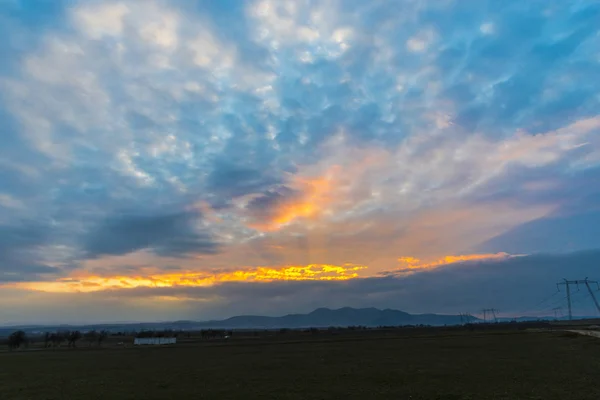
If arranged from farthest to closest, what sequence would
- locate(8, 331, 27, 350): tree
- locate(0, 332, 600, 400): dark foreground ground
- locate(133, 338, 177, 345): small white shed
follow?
locate(133, 338, 177, 345): small white shed
locate(8, 331, 27, 350): tree
locate(0, 332, 600, 400): dark foreground ground

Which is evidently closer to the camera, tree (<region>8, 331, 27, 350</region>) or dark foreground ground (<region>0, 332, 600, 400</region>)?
dark foreground ground (<region>0, 332, 600, 400</region>)

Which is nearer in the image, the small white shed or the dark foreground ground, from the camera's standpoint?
the dark foreground ground

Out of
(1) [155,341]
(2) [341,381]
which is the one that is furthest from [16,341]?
(2) [341,381]

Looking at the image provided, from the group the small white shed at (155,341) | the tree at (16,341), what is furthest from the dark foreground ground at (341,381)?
the tree at (16,341)

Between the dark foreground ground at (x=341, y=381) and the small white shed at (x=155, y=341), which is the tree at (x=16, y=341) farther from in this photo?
the dark foreground ground at (x=341, y=381)

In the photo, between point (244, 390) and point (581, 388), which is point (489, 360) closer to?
point (581, 388)

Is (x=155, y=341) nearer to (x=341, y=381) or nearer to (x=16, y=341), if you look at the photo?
(x=16, y=341)

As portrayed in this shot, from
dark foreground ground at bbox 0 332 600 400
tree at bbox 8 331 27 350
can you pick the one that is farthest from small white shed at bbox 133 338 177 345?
dark foreground ground at bbox 0 332 600 400

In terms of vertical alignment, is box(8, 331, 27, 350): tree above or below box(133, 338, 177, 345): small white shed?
above

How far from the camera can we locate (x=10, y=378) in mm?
54938

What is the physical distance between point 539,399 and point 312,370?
28320 millimetres

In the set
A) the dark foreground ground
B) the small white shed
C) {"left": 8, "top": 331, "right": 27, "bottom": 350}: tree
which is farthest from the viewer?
the small white shed

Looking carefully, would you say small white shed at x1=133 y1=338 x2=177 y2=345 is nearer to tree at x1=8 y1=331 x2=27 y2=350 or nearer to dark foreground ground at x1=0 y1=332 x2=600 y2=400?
tree at x1=8 y1=331 x2=27 y2=350

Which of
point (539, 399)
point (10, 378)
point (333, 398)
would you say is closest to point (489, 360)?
point (539, 399)
